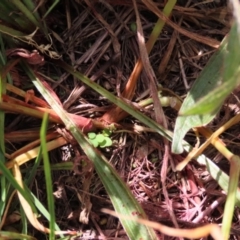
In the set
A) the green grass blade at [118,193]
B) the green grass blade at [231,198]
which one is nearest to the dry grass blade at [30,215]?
the green grass blade at [118,193]

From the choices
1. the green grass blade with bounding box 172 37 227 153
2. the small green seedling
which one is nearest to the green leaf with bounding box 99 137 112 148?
the small green seedling

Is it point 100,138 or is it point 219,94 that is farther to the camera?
point 100,138

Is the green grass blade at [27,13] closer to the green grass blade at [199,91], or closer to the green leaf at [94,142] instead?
the green leaf at [94,142]

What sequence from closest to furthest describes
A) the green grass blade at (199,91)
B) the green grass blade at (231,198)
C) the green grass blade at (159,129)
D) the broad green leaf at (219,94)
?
the broad green leaf at (219,94), the green grass blade at (231,198), the green grass blade at (199,91), the green grass blade at (159,129)

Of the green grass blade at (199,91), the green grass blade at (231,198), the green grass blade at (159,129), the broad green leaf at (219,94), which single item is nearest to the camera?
the broad green leaf at (219,94)

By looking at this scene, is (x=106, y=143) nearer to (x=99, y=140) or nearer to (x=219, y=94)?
(x=99, y=140)

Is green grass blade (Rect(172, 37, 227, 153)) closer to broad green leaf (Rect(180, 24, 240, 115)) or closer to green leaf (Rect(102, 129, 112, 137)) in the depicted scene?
green leaf (Rect(102, 129, 112, 137))

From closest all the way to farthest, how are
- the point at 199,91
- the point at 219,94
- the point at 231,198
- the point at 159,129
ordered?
the point at 219,94 → the point at 231,198 → the point at 199,91 → the point at 159,129

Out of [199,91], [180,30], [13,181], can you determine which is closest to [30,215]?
[13,181]
